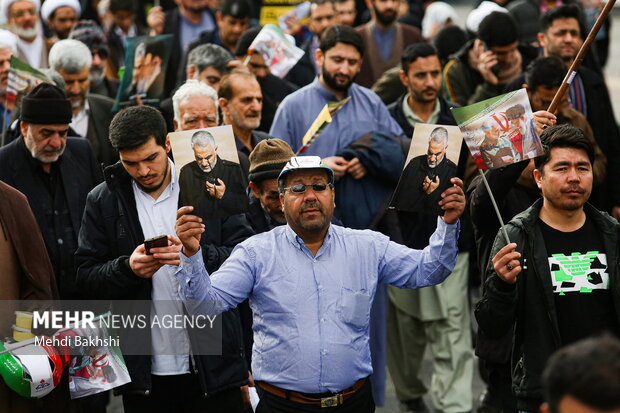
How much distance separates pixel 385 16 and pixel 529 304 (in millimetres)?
6176

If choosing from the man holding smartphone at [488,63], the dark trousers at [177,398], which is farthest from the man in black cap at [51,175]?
the man holding smartphone at [488,63]

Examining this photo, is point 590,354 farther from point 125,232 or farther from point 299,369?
point 125,232

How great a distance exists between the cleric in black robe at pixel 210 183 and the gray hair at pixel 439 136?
974 millimetres

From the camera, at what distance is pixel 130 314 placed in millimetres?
6250

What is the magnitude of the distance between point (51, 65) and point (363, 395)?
4.64 meters

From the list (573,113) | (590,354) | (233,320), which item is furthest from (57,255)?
(590,354)

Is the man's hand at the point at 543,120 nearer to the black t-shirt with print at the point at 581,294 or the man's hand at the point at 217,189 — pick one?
the black t-shirt with print at the point at 581,294

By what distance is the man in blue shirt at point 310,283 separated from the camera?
5.43 metres

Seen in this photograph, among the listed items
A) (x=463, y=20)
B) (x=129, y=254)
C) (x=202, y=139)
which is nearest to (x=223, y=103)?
(x=129, y=254)

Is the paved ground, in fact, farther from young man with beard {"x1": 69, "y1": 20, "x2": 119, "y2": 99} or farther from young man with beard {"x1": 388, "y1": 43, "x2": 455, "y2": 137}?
young man with beard {"x1": 69, "y1": 20, "x2": 119, "y2": 99}

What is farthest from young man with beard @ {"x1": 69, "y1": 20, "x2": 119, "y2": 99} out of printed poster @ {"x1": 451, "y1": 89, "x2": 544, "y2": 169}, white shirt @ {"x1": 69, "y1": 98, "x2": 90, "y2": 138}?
printed poster @ {"x1": 451, "y1": 89, "x2": 544, "y2": 169}

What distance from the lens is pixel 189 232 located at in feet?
17.6

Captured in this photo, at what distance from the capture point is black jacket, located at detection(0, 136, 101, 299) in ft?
23.4

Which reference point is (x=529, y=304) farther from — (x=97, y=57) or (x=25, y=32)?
(x=25, y=32)
